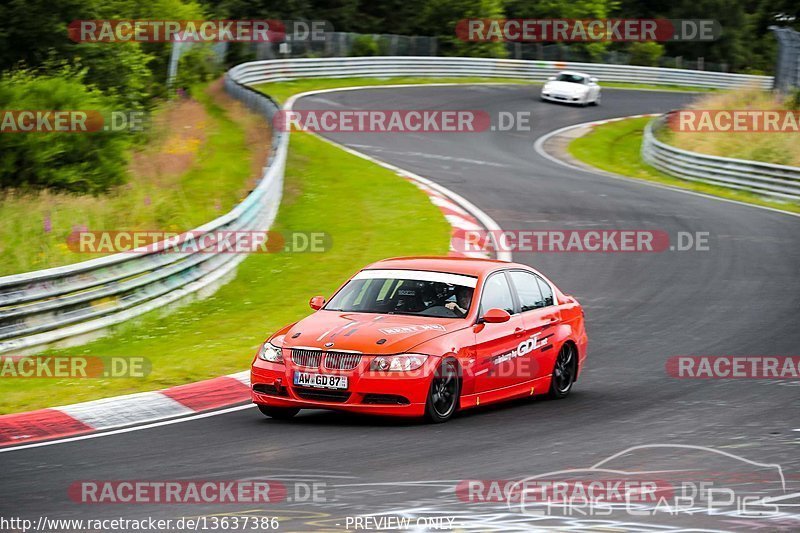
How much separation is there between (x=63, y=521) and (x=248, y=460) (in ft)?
5.85

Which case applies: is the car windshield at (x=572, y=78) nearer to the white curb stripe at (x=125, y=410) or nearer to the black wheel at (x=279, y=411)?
the white curb stripe at (x=125, y=410)

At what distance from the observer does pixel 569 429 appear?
29.8ft

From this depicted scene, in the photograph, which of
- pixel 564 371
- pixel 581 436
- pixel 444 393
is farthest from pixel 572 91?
pixel 581 436

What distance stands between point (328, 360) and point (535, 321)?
2378mm

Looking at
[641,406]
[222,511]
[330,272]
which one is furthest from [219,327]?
[222,511]

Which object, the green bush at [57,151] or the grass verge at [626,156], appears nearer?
the green bush at [57,151]

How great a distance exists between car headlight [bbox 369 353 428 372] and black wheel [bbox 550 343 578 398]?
223 cm

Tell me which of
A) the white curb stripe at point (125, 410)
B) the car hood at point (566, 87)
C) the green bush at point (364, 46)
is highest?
the green bush at point (364, 46)

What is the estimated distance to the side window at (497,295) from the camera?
10.2 metres

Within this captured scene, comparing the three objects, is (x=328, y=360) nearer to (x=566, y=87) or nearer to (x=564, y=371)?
(x=564, y=371)

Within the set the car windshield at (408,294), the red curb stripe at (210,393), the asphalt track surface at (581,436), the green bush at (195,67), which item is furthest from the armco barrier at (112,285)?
the green bush at (195,67)

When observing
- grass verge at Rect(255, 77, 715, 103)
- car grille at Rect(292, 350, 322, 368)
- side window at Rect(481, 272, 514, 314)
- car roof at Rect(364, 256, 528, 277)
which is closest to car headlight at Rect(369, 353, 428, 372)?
car grille at Rect(292, 350, 322, 368)

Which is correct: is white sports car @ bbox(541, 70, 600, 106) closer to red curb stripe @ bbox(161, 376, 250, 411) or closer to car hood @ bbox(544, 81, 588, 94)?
car hood @ bbox(544, 81, 588, 94)

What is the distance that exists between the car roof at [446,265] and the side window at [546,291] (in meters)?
0.45
